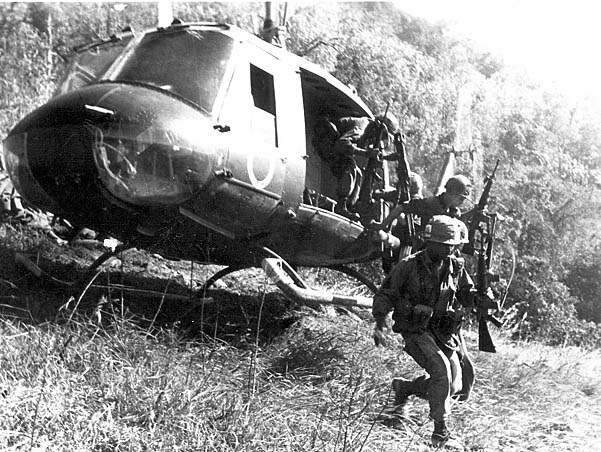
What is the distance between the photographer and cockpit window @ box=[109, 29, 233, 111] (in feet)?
15.8

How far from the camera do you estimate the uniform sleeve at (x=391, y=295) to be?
4.74m

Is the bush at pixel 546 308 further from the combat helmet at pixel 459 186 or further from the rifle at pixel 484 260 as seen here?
the combat helmet at pixel 459 186

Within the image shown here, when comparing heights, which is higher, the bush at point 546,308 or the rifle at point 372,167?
the rifle at point 372,167

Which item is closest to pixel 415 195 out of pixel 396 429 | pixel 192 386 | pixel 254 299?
pixel 254 299

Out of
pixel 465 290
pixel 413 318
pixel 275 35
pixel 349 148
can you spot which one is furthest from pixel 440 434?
pixel 275 35

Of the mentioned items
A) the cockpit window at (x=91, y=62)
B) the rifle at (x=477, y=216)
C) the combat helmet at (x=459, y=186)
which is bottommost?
the rifle at (x=477, y=216)

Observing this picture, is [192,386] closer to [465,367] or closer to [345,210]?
[465,367]

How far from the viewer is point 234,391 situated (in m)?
4.24

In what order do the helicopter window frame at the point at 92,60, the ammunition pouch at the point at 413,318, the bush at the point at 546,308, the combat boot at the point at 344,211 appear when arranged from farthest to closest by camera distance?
the bush at the point at 546,308 → the combat boot at the point at 344,211 → the helicopter window frame at the point at 92,60 → the ammunition pouch at the point at 413,318

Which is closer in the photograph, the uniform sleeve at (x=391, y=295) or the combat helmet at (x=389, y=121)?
the uniform sleeve at (x=391, y=295)

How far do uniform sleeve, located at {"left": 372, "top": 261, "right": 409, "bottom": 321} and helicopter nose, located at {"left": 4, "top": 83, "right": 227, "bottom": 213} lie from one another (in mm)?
1417

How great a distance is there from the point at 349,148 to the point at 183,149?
2212 mm

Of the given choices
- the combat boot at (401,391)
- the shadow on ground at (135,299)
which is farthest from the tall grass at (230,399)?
the shadow on ground at (135,299)

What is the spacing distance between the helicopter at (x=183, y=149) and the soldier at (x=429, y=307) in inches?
32.0
